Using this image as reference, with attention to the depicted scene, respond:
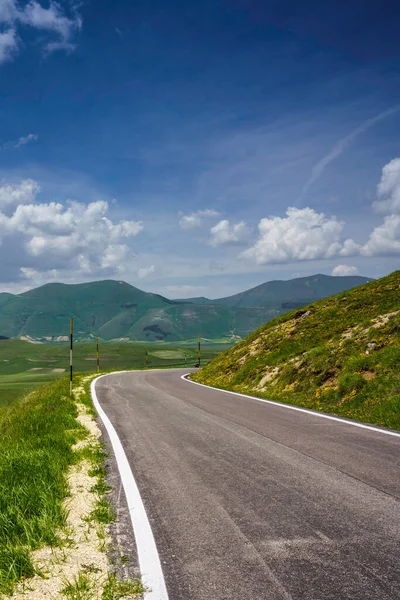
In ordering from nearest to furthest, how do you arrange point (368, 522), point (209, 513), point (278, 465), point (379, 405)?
point (368, 522) < point (209, 513) < point (278, 465) < point (379, 405)

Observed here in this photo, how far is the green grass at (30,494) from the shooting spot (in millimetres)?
3891

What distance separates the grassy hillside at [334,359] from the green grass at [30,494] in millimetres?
7341

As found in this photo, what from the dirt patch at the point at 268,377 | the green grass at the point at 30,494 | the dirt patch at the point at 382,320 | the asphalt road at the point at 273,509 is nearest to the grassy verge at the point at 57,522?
the green grass at the point at 30,494

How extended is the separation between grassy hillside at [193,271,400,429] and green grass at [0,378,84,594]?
734cm

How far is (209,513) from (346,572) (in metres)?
1.77

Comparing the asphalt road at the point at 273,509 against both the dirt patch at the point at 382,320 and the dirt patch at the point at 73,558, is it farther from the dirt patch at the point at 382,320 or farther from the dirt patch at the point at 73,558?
the dirt patch at the point at 382,320

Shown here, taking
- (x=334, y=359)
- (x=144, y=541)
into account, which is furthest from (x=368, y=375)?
(x=144, y=541)

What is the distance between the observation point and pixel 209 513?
4.94m

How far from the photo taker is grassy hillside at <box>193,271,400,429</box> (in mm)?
12672

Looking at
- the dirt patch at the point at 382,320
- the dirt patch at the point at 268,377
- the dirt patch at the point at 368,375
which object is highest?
the dirt patch at the point at 382,320

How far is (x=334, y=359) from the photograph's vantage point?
1656 centimetres

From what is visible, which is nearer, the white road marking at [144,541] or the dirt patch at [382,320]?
the white road marking at [144,541]

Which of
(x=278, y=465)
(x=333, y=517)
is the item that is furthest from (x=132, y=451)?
(x=333, y=517)

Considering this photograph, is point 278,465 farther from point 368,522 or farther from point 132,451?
point 132,451
